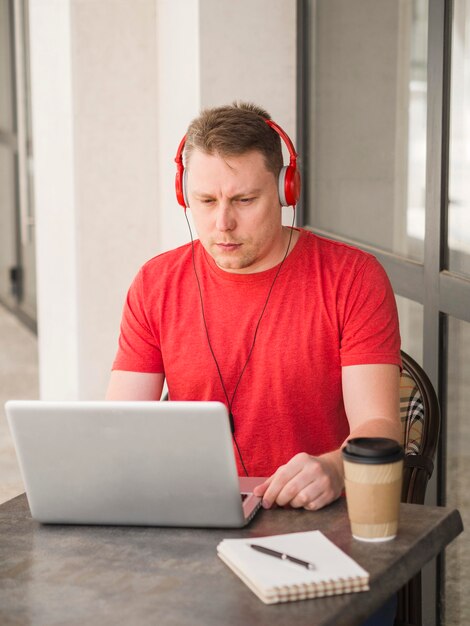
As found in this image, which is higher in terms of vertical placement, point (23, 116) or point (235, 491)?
point (23, 116)

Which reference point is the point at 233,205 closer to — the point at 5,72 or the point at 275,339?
the point at 275,339

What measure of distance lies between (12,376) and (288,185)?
153 inches

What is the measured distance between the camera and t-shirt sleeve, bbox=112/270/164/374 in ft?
7.00

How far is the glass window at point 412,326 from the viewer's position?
265 cm

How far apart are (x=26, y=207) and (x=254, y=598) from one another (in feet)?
18.3

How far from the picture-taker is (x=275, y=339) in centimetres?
208

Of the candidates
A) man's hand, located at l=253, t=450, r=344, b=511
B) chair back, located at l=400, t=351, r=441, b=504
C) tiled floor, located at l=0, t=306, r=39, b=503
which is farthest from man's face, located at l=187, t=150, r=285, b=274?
tiled floor, located at l=0, t=306, r=39, b=503

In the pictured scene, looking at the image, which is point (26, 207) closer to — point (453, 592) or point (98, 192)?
point (98, 192)

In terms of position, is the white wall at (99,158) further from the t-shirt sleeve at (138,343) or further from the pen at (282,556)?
the pen at (282,556)

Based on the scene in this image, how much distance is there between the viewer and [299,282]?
6.95 ft

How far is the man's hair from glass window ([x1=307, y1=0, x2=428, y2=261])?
0.69 m

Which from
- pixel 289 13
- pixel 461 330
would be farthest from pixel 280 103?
pixel 461 330

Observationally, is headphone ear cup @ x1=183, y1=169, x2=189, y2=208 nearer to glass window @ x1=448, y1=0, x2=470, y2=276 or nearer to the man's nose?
the man's nose

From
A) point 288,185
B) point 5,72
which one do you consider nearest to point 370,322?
point 288,185
